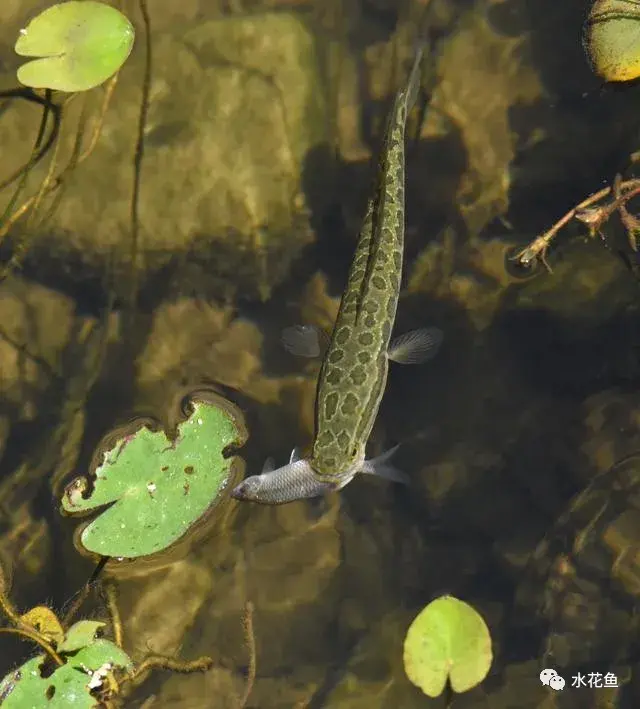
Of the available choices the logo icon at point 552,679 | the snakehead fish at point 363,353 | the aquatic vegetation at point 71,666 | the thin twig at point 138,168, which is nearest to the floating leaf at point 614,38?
the snakehead fish at point 363,353

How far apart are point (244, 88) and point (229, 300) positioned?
166 cm

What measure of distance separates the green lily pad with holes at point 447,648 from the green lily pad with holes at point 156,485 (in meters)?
1.64

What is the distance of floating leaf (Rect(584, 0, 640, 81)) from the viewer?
515 cm

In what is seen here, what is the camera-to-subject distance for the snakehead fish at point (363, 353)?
5195mm

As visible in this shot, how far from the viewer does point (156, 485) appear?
5039 mm

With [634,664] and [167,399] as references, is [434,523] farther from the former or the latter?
[167,399]

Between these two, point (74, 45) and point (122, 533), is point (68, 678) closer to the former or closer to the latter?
point (122, 533)

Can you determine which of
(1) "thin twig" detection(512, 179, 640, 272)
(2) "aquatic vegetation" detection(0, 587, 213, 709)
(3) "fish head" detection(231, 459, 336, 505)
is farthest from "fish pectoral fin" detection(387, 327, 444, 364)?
(2) "aquatic vegetation" detection(0, 587, 213, 709)

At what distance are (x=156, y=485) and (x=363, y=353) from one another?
1.65 m

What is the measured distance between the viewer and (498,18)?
225 inches

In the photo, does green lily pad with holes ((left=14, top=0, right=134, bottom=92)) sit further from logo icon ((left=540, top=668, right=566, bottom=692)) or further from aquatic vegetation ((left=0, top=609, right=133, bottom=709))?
logo icon ((left=540, top=668, right=566, bottom=692))

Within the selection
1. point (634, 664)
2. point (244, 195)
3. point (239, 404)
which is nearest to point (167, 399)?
point (239, 404)

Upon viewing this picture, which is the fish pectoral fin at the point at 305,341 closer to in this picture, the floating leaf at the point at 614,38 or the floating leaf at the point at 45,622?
the floating leaf at the point at 45,622

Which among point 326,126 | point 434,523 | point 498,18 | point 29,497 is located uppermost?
point 498,18
